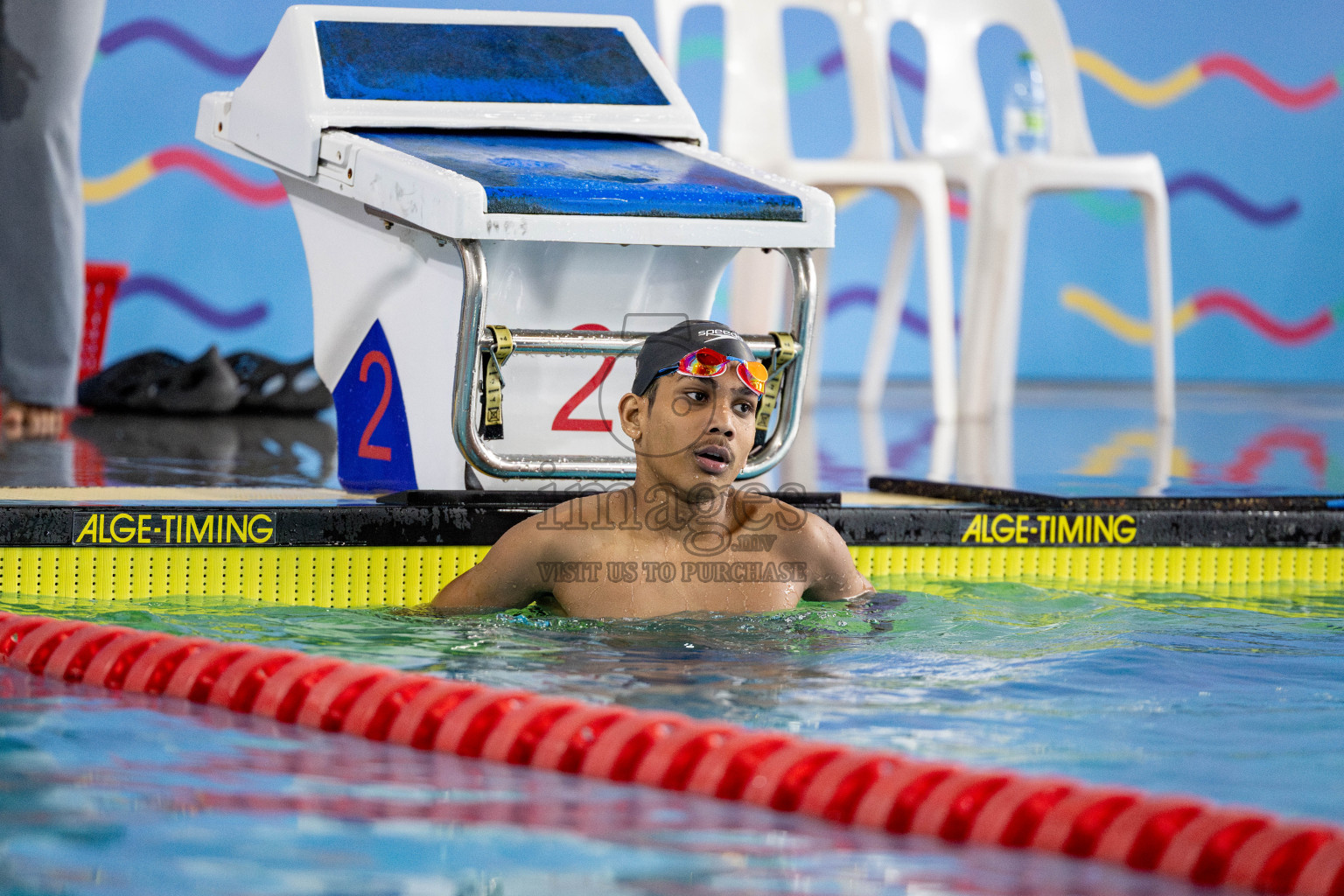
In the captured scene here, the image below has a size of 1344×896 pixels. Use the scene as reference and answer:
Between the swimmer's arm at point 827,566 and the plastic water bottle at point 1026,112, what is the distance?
241 inches

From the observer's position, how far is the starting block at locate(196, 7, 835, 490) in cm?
326

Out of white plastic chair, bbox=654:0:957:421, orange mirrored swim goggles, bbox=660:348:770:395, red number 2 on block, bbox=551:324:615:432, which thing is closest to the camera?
orange mirrored swim goggles, bbox=660:348:770:395

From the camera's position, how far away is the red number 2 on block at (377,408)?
3688 mm

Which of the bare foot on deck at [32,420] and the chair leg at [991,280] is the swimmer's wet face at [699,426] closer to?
the bare foot on deck at [32,420]

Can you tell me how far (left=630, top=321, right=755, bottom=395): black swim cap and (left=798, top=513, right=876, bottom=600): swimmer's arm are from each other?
0.38 m

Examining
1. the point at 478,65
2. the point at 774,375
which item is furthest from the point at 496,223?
the point at 478,65

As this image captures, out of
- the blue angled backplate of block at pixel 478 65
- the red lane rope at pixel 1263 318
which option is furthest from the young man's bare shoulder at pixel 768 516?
the red lane rope at pixel 1263 318

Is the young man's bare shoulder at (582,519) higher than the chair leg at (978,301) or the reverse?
the reverse

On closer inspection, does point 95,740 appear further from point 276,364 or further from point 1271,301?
point 1271,301

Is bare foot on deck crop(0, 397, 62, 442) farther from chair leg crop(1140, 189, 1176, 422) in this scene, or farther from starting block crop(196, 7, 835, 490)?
chair leg crop(1140, 189, 1176, 422)

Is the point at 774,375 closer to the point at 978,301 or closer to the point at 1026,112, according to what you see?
the point at 978,301

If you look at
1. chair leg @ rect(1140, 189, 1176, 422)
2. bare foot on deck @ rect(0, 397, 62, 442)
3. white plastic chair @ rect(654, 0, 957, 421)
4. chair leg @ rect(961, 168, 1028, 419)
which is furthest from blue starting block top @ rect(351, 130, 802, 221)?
chair leg @ rect(1140, 189, 1176, 422)

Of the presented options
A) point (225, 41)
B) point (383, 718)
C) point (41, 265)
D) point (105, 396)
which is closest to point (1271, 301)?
point (225, 41)

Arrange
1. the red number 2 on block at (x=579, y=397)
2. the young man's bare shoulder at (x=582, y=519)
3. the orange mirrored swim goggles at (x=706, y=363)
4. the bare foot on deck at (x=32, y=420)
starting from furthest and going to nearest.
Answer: the bare foot on deck at (x=32, y=420), the red number 2 on block at (x=579, y=397), the young man's bare shoulder at (x=582, y=519), the orange mirrored swim goggles at (x=706, y=363)
